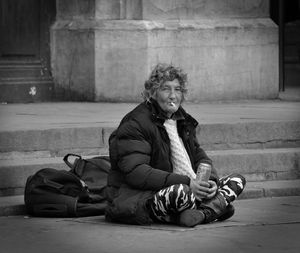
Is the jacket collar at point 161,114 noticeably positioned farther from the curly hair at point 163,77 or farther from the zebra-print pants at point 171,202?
the zebra-print pants at point 171,202

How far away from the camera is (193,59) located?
37.0ft

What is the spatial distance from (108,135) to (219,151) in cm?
88

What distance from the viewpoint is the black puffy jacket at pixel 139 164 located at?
22.4 ft

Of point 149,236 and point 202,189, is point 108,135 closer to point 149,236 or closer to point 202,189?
point 202,189

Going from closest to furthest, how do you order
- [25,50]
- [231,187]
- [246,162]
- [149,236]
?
1. [149,236]
2. [231,187]
3. [246,162]
4. [25,50]

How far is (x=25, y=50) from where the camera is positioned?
36.7ft

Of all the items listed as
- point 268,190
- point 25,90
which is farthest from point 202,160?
point 25,90

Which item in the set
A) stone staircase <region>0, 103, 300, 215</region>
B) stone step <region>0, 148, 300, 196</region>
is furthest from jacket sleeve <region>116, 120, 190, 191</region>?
stone step <region>0, 148, 300, 196</region>

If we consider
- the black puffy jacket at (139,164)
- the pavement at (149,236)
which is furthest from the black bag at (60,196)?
the black puffy jacket at (139,164)

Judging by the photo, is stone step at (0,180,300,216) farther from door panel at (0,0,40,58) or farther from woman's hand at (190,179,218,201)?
door panel at (0,0,40,58)

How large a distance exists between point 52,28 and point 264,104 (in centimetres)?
214

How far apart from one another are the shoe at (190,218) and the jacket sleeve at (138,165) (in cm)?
17

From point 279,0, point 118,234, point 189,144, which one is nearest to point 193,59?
point 279,0

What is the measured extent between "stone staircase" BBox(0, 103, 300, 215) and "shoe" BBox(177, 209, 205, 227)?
45.5 inches
